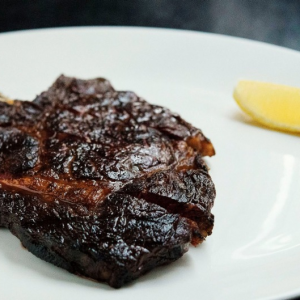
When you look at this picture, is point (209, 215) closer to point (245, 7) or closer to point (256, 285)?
point (256, 285)

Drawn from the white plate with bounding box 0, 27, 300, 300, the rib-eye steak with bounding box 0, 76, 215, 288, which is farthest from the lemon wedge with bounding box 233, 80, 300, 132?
the rib-eye steak with bounding box 0, 76, 215, 288

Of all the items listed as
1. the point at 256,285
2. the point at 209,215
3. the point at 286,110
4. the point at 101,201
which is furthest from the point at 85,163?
the point at 286,110

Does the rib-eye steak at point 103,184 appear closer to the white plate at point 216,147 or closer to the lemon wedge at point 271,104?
the white plate at point 216,147

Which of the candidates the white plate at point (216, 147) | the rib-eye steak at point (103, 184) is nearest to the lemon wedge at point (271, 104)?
the white plate at point (216, 147)

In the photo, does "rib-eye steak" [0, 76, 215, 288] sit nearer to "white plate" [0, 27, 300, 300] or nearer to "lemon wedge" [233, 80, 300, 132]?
"white plate" [0, 27, 300, 300]

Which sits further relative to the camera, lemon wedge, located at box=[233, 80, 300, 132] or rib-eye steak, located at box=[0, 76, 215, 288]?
lemon wedge, located at box=[233, 80, 300, 132]

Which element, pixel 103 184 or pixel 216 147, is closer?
pixel 103 184

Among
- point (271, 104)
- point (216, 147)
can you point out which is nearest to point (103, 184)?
point (216, 147)

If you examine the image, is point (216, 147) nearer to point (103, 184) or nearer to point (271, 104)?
point (271, 104)
